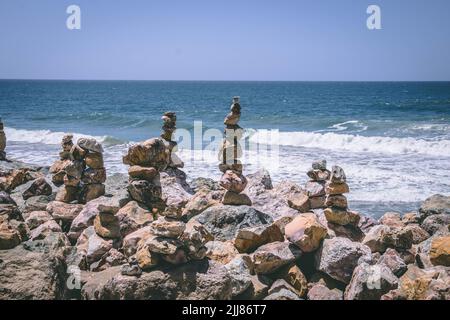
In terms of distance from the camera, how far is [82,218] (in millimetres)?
8250

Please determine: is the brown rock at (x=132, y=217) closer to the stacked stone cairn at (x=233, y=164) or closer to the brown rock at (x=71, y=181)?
the stacked stone cairn at (x=233, y=164)

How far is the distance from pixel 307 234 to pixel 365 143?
24.0m

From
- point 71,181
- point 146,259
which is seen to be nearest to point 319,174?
point 146,259

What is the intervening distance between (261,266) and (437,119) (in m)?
44.1

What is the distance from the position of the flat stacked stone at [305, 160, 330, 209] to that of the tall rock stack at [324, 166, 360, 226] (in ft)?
2.92

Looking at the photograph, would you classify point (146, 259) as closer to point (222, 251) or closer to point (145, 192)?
point (222, 251)

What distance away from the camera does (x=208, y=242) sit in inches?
275

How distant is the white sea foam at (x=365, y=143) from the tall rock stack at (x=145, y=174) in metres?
20.4

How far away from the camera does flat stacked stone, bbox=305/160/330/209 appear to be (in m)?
8.59

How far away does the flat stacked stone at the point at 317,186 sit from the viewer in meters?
8.59

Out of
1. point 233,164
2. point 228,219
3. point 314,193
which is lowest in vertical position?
point 228,219

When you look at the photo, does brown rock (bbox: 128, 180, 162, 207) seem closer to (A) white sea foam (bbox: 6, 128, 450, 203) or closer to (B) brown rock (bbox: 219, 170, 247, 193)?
(B) brown rock (bbox: 219, 170, 247, 193)

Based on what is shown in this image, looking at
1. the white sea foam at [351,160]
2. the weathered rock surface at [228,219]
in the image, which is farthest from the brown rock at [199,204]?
the white sea foam at [351,160]
